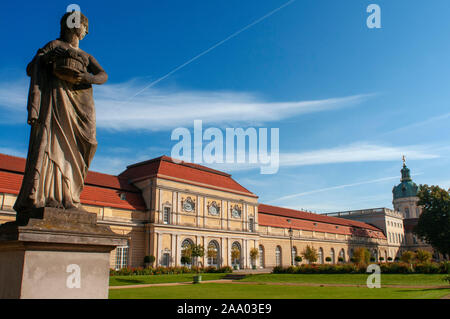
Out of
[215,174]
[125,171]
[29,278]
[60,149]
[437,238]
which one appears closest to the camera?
[29,278]

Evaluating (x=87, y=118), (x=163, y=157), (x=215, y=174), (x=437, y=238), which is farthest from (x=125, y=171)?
(x=437, y=238)

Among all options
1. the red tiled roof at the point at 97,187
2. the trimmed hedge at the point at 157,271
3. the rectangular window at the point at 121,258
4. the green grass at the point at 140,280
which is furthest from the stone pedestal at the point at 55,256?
the rectangular window at the point at 121,258

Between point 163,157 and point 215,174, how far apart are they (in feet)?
31.5

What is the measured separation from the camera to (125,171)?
50594 mm

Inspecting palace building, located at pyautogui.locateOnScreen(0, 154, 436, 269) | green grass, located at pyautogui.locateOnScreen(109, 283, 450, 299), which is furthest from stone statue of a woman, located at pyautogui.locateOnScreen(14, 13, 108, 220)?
palace building, located at pyautogui.locateOnScreen(0, 154, 436, 269)

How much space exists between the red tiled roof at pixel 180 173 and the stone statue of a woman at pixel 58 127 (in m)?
39.4

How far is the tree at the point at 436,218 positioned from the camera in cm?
6525

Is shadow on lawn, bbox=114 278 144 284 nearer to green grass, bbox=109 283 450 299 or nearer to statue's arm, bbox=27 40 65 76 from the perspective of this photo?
green grass, bbox=109 283 450 299

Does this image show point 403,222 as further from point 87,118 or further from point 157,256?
point 87,118

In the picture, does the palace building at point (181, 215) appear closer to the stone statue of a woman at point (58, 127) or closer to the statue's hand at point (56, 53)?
the stone statue of a woman at point (58, 127)

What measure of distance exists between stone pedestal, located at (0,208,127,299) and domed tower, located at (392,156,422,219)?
126700 mm

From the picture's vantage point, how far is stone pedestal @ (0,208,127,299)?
3.86 m

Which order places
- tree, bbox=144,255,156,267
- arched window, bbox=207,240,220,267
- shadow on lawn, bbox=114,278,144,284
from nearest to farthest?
shadow on lawn, bbox=114,278,144,284, tree, bbox=144,255,156,267, arched window, bbox=207,240,220,267

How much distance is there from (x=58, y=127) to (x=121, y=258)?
36975 millimetres
